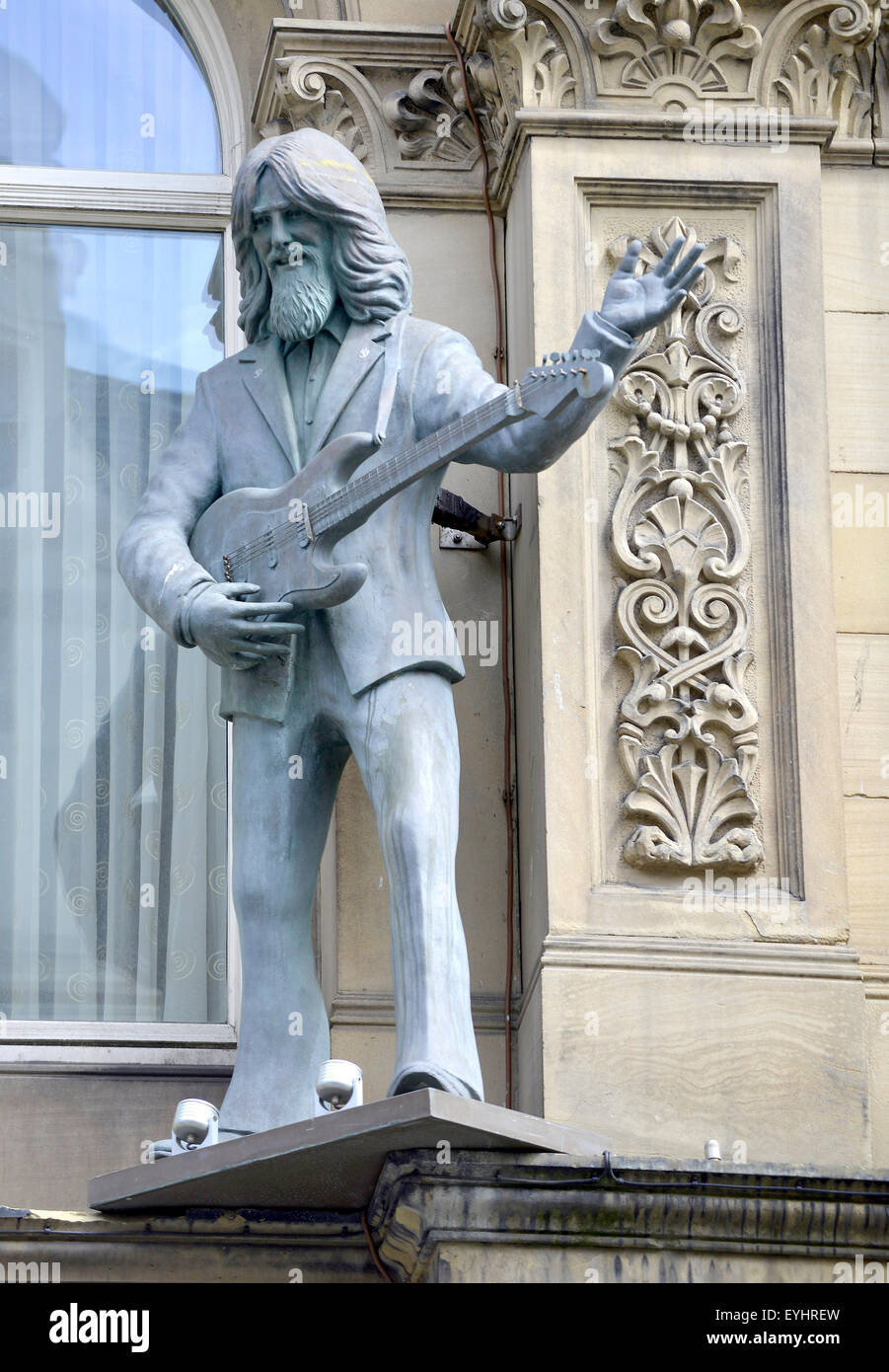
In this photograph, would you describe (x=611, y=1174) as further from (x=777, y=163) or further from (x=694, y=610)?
(x=777, y=163)

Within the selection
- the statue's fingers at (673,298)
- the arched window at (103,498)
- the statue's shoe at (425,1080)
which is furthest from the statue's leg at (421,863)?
the arched window at (103,498)

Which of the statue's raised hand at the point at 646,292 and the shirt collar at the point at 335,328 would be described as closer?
the statue's raised hand at the point at 646,292

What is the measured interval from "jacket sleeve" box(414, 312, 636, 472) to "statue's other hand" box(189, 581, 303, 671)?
568 mm

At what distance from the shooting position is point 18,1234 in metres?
7.19

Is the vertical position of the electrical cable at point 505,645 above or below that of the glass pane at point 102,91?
below

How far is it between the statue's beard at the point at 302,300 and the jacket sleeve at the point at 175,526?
321 millimetres

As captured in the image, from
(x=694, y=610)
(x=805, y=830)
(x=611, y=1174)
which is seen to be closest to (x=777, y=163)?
(x=694, y=610)

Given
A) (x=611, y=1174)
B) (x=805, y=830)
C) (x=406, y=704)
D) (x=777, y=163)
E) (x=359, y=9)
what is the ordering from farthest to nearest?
(x=359, y=9) → (x=777, y=163) → (x=805, y=830) → (x=406, y=704) → (x=611, y=1174)

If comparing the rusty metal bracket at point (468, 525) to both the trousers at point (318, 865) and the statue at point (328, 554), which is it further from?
the trousers at point (318, 865)

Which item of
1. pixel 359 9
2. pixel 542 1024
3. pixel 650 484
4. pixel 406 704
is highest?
pixel 359 9

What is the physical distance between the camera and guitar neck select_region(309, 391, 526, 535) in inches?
289

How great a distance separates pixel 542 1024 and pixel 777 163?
96.1 inches

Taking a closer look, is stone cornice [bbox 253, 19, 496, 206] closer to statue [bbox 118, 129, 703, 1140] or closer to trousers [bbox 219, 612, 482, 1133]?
statue [bbox 118, 129, 703, 1140]

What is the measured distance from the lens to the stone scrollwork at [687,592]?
7.95m
